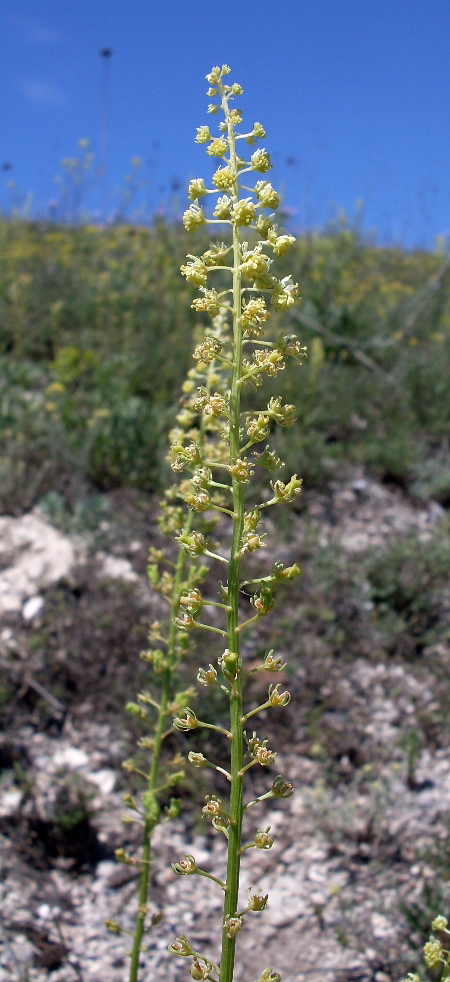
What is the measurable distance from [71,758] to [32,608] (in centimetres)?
80

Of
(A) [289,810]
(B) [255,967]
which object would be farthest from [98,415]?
(B) [255,967]

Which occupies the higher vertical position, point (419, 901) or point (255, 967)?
point (419, 901)

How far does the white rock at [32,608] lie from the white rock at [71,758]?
2.29 ft

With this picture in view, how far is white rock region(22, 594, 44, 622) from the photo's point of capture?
3.99m

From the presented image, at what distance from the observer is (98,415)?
15.9 feet

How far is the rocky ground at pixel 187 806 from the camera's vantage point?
2822mm

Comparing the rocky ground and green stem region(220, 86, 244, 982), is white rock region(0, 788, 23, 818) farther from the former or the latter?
green stem region(220, 86, 244, 982)

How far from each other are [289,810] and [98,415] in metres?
2.45

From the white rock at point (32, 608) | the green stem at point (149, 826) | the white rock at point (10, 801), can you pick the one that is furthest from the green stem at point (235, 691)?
the white rock at point (32, 608)

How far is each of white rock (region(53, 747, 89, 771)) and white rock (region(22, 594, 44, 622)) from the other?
698mm

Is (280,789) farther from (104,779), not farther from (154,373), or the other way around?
(154,373)

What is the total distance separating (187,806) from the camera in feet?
11.1

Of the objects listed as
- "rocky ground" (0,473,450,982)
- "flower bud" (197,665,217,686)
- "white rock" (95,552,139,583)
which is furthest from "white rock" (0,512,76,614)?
"flower bud" (197,665,217,686)

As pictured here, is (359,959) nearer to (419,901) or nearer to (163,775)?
(419,901)
